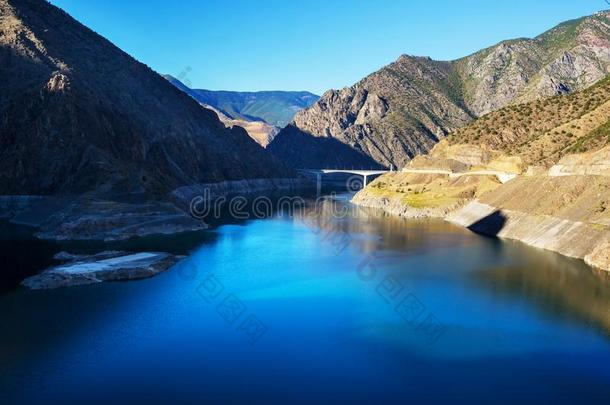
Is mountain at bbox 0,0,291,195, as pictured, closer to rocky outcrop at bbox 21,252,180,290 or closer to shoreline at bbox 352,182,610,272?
rocky outcrop at bbox 21,252,180,290

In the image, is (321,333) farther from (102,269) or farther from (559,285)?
(102,269)

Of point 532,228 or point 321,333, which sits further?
point 532,228

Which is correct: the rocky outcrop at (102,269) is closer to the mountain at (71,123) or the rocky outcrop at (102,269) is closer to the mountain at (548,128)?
the mountain at (71,123)

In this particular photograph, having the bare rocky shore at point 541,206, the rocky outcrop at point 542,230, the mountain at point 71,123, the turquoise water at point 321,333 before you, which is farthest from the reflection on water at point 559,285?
the mountain at point 71,123

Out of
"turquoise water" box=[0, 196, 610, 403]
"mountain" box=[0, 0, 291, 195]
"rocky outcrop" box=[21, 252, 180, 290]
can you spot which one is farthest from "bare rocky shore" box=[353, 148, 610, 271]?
"mountain" box=[0, 0, 291, 195]

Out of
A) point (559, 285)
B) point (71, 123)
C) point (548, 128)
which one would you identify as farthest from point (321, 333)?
point (548, 128)

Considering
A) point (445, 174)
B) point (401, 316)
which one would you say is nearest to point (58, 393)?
point (401, 316)
